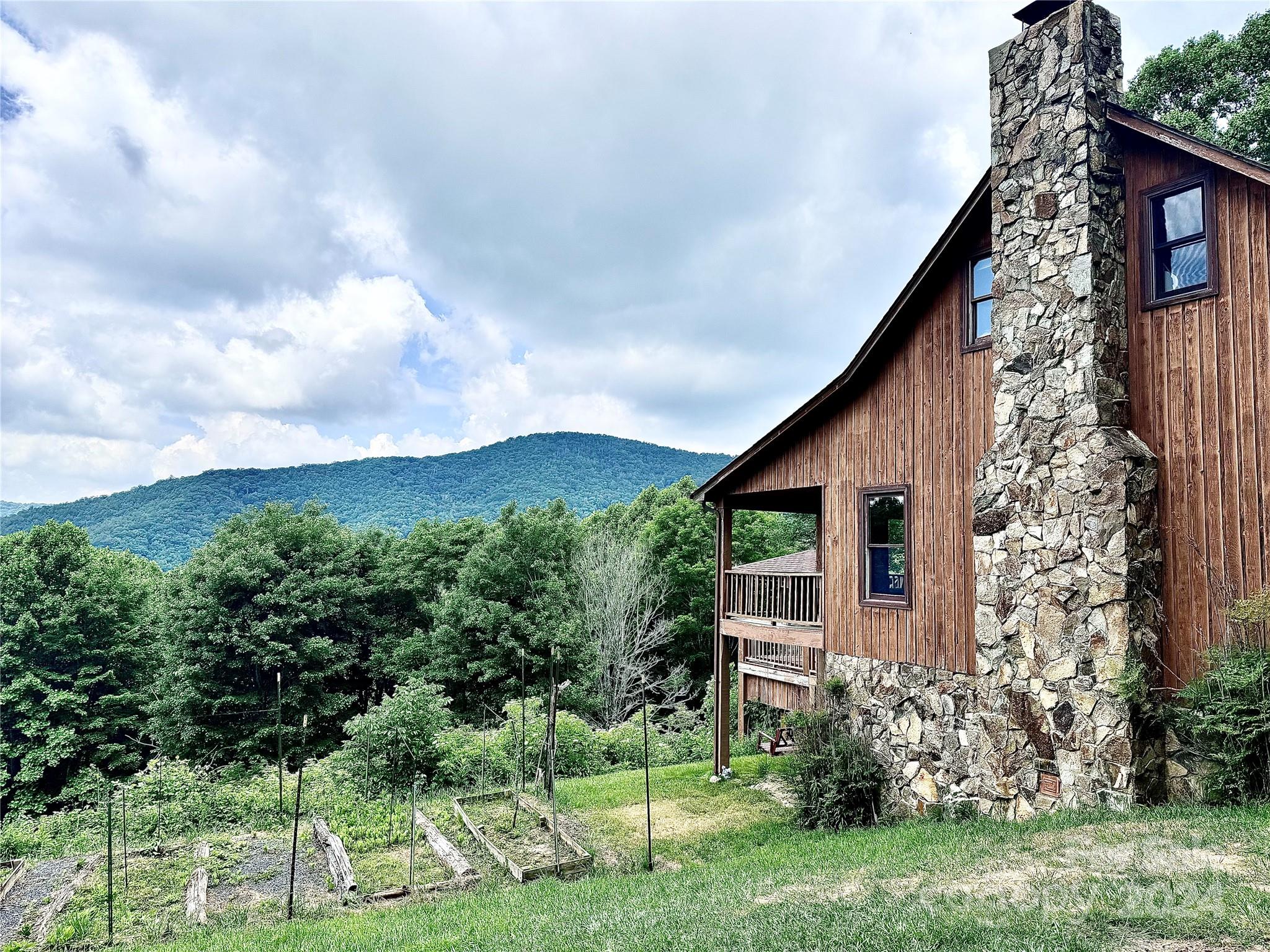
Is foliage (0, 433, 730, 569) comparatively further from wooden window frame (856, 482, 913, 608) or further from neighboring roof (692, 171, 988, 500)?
wooden window frame (856, 482, 913, 608)

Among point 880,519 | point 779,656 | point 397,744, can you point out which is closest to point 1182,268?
point 880,519

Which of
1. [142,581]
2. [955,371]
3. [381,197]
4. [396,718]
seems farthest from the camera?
[142,581]

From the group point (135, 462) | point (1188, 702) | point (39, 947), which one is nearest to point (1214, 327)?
point (1188, 702)

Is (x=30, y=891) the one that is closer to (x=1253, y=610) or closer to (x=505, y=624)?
(x=1253, y=610)

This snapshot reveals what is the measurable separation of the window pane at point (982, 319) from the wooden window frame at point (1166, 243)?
1.67m

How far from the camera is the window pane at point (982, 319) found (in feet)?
27.4

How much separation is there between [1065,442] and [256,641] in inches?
838

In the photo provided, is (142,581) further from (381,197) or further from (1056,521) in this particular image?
(1056,521)

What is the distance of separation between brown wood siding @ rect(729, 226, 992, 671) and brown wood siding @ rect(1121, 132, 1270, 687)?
1774 mm

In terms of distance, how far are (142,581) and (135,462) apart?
11.9 meters

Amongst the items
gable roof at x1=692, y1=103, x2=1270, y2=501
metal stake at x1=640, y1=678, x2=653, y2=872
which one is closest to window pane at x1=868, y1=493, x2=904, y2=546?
gable roof at x1=692, y1=103, x2=1270, y2=501

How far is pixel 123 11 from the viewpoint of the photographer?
10734 mm

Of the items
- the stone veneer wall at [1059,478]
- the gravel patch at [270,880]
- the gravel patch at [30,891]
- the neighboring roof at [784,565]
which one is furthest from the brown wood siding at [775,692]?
the gravel patch at [30,891]

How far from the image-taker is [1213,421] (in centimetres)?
626
